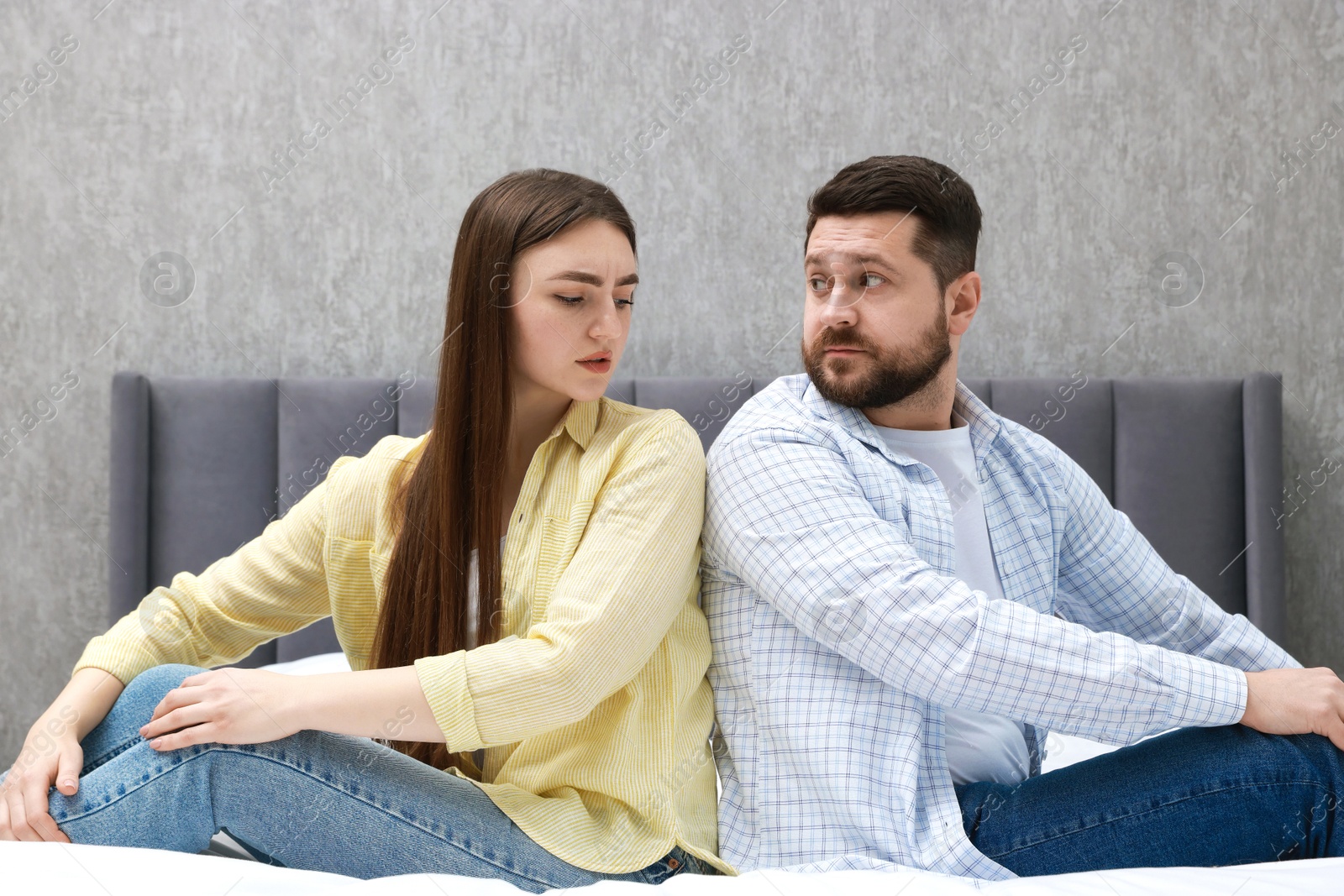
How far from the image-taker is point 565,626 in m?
0.96

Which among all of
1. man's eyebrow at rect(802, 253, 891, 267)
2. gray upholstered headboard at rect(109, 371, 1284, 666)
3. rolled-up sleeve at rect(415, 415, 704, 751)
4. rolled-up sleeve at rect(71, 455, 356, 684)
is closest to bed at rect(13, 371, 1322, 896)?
gray upholstered headboard at rect(109, 371, 1284, 666)

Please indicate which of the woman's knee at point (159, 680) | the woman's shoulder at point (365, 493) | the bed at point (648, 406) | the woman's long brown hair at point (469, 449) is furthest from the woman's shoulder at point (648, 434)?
the bed at point (648, 406)

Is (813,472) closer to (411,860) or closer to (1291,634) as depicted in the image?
(411,860)

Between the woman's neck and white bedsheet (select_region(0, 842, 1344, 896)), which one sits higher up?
the woman's neck

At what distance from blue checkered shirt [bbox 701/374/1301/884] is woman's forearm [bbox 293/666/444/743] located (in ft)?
1.09

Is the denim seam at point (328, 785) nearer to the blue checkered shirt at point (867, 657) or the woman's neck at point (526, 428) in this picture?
the blue checkered shirt at point (867, 657)

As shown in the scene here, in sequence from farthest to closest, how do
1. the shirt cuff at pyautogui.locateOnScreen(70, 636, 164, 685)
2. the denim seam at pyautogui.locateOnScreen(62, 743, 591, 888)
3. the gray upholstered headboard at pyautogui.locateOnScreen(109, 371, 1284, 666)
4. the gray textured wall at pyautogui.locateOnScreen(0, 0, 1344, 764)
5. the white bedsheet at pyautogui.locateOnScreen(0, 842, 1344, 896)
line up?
the gray textured wall at pyautogui.locateOnScreen(0, 0, 1344, 764)
the gray upholstered headboard at pyautogui.locateOnScreen(109, 371, 1284, 666)
the shirt cuff at pyautogui.locateOnScreen(70, 636, 164, 685)
the denim seam at pyautogui.locateOnScreen(62, 743, 591, 888)
the white bedsheet at pyautogui.locateOnScreen(0, 842, 1344, 896)

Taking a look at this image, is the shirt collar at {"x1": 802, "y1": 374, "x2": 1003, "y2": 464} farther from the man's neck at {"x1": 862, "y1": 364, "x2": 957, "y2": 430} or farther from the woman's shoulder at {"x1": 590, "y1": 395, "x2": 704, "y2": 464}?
the woman's shoulder at {"x1": 590, "y1": 395, "x2": 704, "y2": 464}

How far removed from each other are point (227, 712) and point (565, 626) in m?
0.30

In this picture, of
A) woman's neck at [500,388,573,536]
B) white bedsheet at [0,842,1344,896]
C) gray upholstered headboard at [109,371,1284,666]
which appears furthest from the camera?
gray upholstered headboard at [109,371,1284,666]

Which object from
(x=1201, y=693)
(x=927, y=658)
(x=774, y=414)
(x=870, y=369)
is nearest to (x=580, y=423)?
(x=774, y=414)

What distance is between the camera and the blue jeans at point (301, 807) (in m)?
0.95

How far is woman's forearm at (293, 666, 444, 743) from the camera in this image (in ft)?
3.05

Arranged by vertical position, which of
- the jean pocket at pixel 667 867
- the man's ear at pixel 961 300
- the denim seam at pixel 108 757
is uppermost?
the man's ear at pixel 961 300
